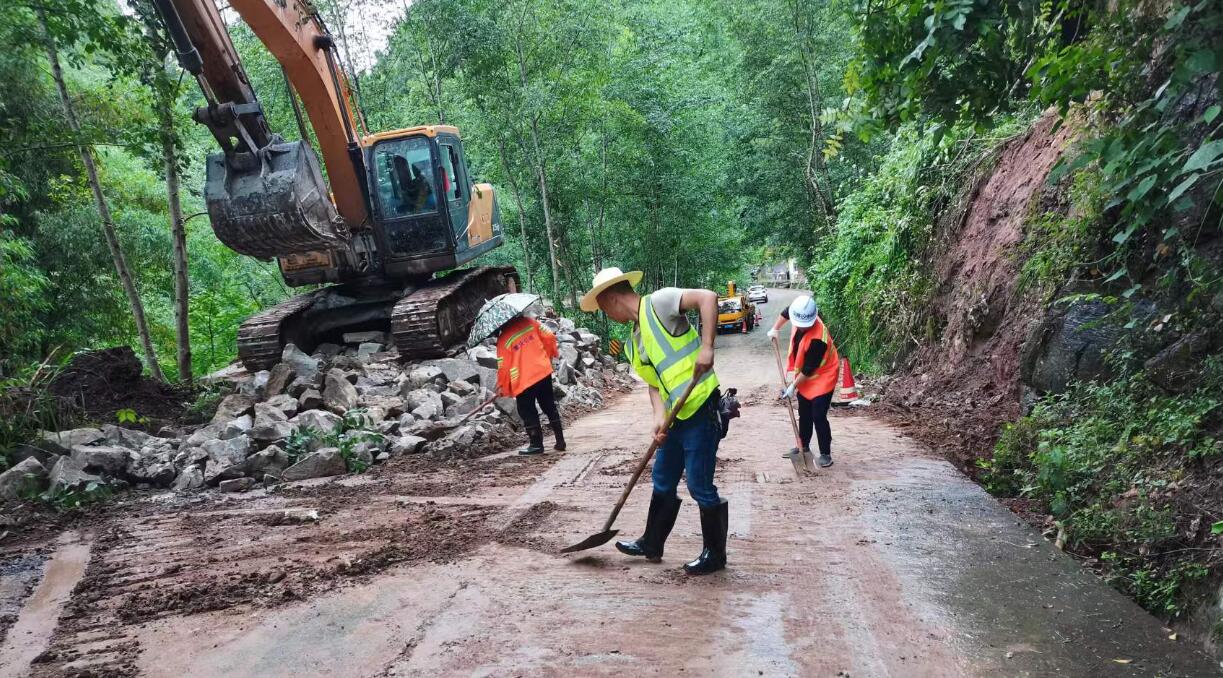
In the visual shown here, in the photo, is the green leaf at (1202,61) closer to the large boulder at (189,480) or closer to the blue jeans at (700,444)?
the blue jeans at (700,444)

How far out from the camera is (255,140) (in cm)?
930

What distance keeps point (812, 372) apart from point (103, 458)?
6493 millimetres

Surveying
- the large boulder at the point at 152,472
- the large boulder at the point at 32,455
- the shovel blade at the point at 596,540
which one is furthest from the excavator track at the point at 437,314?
the shovel blade at the point at 596,540

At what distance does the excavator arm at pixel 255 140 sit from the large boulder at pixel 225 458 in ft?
8.14

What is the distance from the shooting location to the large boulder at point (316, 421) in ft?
28.2

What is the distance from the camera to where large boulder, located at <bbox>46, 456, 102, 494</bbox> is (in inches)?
285

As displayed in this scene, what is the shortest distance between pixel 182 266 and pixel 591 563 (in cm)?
912

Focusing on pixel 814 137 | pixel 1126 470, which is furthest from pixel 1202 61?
pixel 814 137

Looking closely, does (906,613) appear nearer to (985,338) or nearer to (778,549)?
(778,549)

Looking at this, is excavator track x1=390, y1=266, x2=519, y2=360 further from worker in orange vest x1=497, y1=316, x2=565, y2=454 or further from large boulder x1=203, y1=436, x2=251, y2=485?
large boulder x1=203, y1=436, x2=251, y2=485

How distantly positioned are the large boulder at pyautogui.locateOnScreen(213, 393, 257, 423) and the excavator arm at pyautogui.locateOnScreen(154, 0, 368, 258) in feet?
5.62

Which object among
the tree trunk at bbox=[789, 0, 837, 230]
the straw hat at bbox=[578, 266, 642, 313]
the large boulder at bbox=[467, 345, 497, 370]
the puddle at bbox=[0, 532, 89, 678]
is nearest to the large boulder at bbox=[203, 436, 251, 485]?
the puddle at bbox=[0, 532, 89, 678]

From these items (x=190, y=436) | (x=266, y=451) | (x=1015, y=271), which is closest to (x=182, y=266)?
(x=190, y=436)

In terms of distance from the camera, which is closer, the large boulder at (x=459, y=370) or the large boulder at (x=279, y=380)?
the large boulder at (x=279, y=380)
